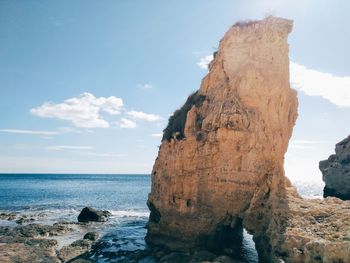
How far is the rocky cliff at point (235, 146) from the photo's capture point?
20297mm

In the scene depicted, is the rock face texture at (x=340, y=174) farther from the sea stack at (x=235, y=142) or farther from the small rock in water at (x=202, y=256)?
the small rock in water at (x=202, y=256)

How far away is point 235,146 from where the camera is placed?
68.1 ft

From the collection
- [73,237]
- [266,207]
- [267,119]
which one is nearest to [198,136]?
[267,119]

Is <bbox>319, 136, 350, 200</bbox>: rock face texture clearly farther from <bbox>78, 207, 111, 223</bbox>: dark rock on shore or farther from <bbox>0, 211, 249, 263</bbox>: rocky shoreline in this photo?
<bbox>0, 211, 249, 263</bbox>: rocky shoreline

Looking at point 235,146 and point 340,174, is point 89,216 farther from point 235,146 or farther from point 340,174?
point 340,174

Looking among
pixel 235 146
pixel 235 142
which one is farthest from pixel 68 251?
pixel 235 142

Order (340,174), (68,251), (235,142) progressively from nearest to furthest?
1. (235,142)
2. (68,251)
3. (340,174)

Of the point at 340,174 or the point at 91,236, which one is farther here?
the point at 340,174

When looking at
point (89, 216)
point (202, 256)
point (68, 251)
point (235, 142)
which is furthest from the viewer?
point (89, 216)

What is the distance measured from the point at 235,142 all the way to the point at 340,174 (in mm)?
28472

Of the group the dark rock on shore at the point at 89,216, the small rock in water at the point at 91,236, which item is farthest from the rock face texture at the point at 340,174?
the small rock in water at the point at 91,236

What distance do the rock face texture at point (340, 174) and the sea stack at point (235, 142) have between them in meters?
24.7

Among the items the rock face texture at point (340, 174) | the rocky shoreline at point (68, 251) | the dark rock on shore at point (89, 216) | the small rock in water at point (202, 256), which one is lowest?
the rocky shoreline at point (68, 251)

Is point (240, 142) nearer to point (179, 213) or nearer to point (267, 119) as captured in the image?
point (267, 119)
